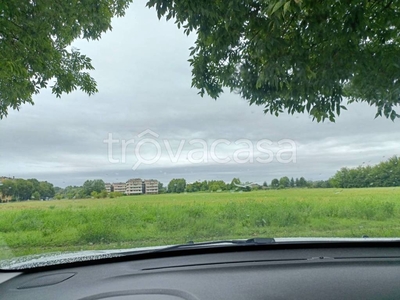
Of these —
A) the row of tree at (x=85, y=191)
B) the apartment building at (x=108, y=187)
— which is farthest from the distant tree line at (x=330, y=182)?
the row of tree at (x=85, y=191)

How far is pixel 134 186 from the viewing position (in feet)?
13.1

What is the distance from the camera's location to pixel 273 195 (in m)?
4.16

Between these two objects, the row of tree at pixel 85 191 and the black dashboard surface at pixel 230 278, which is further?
the row of tree at pixel 85 191

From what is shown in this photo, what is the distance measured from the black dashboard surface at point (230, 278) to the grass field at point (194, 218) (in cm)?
93

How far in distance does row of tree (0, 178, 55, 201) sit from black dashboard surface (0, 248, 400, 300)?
158cm

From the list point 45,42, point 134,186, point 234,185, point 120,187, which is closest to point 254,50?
point 234,185

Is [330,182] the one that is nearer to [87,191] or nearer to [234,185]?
[234,185]

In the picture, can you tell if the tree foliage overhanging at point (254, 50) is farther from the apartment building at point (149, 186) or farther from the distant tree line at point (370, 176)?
the apartment building at point (149, 186)

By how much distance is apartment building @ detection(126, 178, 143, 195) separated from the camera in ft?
13.1

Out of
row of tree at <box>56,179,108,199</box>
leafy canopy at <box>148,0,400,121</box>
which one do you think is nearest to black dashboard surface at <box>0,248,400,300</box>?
row of tree at <box>56,179,108,199</box>

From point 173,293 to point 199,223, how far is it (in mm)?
1788

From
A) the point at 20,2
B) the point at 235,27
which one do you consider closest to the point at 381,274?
the point at 235,27

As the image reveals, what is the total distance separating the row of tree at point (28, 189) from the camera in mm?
3704

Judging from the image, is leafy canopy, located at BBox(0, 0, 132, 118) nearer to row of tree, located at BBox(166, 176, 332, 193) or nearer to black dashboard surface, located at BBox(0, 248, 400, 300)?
row of tree, located at BBox(166, 176, 332, 193)
